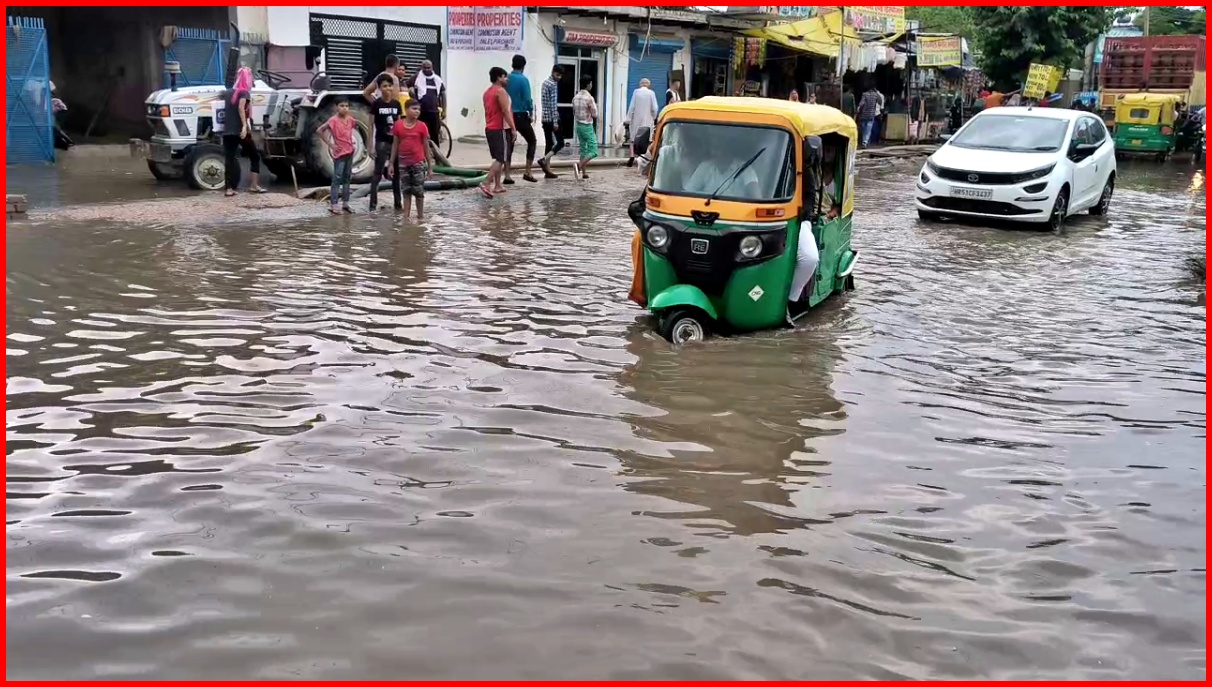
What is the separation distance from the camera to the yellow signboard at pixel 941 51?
103 feet

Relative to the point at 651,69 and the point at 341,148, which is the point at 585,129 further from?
the point at 651,69

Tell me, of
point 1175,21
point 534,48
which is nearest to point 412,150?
point 534,48

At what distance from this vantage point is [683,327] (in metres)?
7.89

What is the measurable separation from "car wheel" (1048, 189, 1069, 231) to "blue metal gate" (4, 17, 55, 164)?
14.9m

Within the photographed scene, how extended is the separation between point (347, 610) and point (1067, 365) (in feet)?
18.2

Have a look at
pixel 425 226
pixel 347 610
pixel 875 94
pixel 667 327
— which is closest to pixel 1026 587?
pixel 347 610

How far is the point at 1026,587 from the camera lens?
14.0ft

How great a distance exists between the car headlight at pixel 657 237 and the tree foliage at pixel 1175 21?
50473 millimetres

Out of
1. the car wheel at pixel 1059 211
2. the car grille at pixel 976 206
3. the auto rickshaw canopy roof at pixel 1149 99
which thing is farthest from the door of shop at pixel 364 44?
the auto rickshaw canopy roof at pixel 1149 99

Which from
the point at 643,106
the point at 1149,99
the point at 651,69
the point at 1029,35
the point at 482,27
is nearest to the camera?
the point at 643,106

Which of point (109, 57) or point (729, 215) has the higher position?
point (109, 57)

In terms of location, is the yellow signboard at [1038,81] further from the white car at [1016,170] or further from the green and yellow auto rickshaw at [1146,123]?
the white car at [1016,170]

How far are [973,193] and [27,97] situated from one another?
46.5ft

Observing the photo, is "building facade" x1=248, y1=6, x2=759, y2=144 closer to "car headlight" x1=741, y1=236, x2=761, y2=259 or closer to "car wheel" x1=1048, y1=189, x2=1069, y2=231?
"car wheel" x1=1048, y1=189, x2=1069, y2=231
